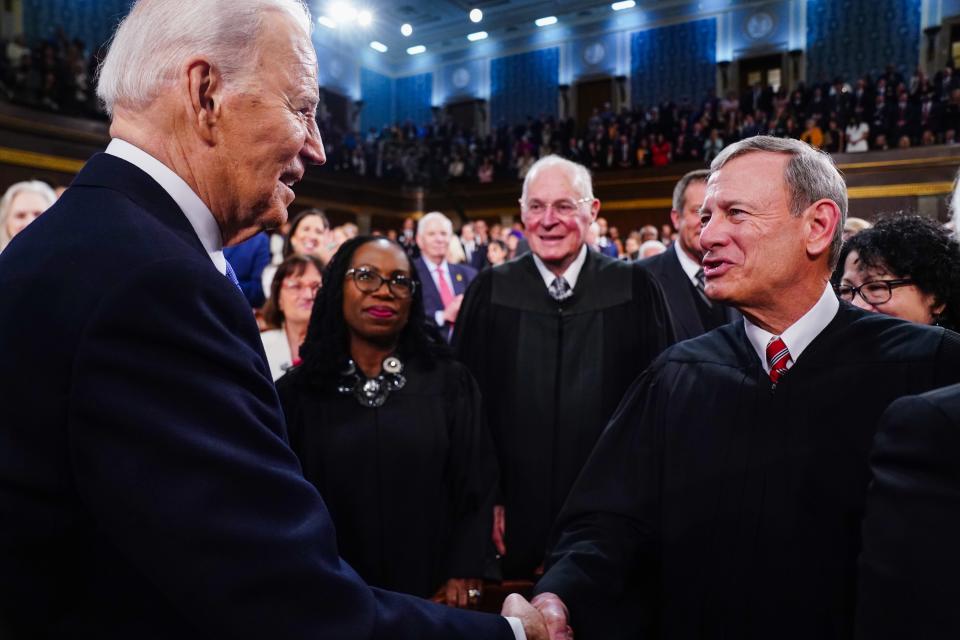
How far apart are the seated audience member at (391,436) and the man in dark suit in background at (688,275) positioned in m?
1.58

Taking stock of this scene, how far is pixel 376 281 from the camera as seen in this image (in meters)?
2.82

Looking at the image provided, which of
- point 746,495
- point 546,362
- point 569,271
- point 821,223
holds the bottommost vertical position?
point 746,495

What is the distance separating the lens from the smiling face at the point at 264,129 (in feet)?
4.11

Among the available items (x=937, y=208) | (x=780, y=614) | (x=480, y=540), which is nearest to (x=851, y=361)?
(x=780, y=614)

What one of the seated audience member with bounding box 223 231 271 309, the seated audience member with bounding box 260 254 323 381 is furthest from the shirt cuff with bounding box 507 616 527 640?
the seated audience member with bounding box 223 231 271 309

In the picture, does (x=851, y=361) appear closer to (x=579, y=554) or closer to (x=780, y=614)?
(x=780, y=614)

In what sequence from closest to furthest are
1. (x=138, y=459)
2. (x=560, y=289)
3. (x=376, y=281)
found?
(x=138, y=459), (x=376, y=281), (x=560, y=289)

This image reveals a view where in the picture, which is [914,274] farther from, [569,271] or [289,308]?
[289,308]

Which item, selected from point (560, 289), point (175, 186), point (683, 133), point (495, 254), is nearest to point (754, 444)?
point (175, 186)

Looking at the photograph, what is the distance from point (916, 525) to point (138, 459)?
1060 mm

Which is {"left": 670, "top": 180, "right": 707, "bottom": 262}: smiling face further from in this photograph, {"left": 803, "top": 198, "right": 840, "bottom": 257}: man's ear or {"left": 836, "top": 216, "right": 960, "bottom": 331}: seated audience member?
{"left": 803, "top": 198, "right": 840, "bottom": 257}: man's ear

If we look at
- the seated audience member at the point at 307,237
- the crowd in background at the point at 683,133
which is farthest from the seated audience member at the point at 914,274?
the crowd in background at the point at 683,133

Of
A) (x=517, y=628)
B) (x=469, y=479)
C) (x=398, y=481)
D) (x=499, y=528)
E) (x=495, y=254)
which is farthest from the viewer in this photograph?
(x=495, y=254)

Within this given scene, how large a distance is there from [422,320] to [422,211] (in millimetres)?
15827
